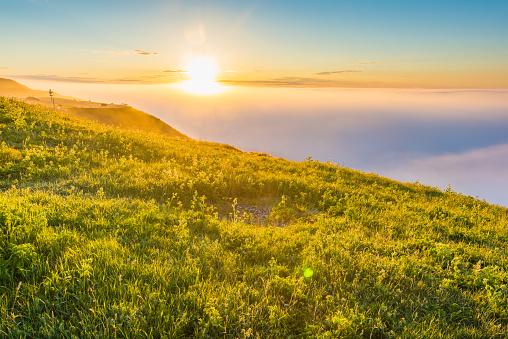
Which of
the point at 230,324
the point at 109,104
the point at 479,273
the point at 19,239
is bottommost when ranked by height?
the point at 479,273

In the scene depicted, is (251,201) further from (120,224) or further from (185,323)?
(185,323)

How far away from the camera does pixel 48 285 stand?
11.8 feet

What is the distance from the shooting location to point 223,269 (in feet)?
15.3

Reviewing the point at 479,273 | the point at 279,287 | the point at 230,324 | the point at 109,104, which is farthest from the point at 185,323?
the point at 109,104

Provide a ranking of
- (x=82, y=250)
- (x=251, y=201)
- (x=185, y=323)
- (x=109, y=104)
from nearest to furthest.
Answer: (x=185, y=323)
(x=82, y=250)
(x=251, y=201)
(x=109, y=104)

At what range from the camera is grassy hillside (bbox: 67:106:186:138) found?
214ft

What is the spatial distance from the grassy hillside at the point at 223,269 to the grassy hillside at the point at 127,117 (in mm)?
59169

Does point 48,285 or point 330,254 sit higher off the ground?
point 48,285

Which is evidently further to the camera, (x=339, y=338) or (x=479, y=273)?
(x=479, y=273)

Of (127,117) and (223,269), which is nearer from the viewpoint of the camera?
(223,269)

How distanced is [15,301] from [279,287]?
365 centimetres

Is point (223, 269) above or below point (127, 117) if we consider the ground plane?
below

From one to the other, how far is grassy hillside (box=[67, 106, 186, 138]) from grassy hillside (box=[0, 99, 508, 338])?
194 feet

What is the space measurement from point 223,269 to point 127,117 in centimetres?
7745
